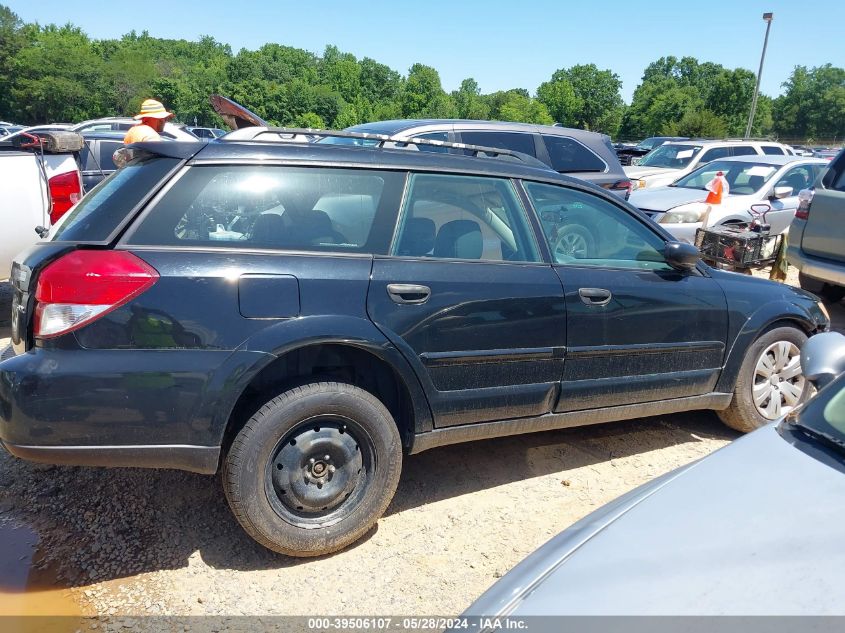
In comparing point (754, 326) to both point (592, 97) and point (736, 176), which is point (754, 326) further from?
point (592, 97)

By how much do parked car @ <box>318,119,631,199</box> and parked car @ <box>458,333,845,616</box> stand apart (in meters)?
5.67

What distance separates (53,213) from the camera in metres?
5.82

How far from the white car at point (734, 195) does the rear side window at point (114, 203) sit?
7270mm

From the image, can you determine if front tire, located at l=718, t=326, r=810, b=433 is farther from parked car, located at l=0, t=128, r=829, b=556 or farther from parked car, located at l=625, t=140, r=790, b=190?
parked car, located at l=625, t=140, r=790, b=190

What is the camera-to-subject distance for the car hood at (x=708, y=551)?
4.99 ft

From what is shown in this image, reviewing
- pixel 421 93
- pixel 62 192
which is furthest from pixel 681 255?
pixel 421 93

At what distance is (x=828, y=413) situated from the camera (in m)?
2.25

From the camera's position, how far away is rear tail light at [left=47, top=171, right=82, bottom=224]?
5816mm

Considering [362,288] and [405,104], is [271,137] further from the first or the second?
[405,104]

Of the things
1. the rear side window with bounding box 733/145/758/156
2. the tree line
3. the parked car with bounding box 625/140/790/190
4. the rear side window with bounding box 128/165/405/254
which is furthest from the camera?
the tree line

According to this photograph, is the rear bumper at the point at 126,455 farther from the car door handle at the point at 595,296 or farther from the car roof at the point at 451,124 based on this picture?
the car roof at the point at 451,124

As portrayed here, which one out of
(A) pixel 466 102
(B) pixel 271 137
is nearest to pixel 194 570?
(B) pixel 271 137

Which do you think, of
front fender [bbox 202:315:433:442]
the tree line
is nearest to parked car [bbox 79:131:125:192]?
front fender [bbox 202:315:433:442]

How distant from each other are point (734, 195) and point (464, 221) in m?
7.70
